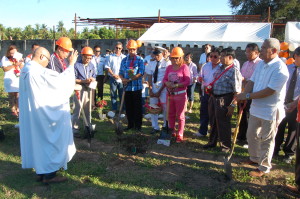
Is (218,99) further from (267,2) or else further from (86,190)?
(267,2)

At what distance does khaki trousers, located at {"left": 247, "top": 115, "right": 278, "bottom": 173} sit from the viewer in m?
3.87

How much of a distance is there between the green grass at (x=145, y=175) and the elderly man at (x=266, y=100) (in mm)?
513

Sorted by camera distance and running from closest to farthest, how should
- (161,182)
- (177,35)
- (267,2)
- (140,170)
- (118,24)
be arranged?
(161,182), (140,170), (177,35), (118,24), (267,2)

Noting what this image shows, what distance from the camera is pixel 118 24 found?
18.9 metres

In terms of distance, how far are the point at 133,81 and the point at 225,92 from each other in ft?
7.64

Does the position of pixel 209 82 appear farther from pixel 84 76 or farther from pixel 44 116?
pixel 44 116

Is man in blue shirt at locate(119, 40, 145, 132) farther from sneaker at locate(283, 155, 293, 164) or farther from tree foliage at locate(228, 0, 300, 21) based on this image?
tree foliage at locate(228, 0, 300, 21)

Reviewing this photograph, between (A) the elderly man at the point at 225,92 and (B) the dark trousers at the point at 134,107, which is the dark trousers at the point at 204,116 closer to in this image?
(A) the elderly man at the point at 225,92

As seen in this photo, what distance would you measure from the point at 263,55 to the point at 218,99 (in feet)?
4.27

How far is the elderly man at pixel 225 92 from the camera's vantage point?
15.2 ft

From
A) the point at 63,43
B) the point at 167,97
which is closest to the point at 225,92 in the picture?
the point at 167,97

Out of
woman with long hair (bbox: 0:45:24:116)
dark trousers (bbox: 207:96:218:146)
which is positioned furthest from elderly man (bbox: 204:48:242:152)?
woman with long hair (bbox: 0:45:24:116)

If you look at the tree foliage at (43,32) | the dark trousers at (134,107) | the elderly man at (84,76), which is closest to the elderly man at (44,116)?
the elderly man at (84,76)

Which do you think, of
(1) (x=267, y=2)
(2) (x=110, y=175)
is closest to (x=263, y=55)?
(2) (x=110, y=175)
